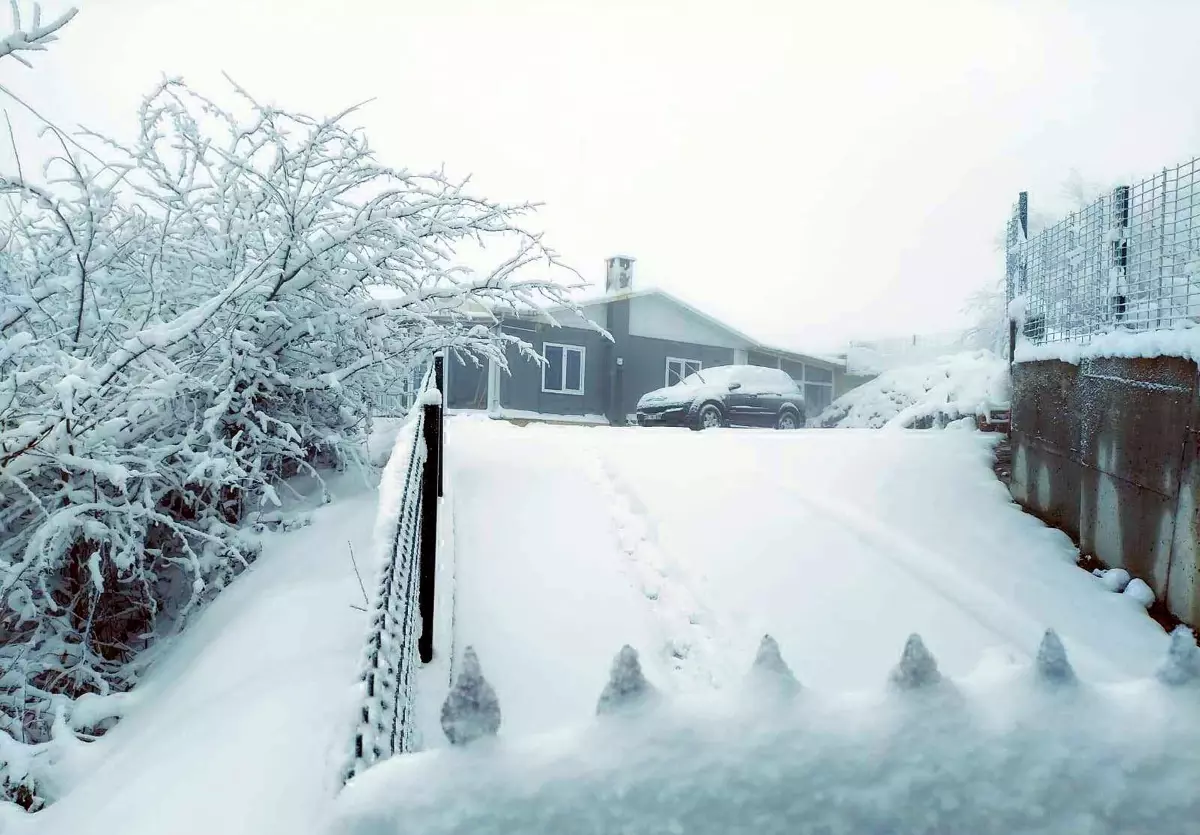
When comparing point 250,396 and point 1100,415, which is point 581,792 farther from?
point 1100,415

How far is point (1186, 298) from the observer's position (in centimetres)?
520

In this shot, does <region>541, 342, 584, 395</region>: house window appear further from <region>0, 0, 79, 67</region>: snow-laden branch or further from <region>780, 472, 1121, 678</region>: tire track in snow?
<region>0, 0, 79, 67</region>: snow-laden branch

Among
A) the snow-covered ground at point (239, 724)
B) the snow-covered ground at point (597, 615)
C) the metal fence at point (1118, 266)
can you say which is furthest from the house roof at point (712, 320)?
the snow-covered ground at point (239, 724)

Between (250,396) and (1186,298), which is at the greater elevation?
(1186,298)

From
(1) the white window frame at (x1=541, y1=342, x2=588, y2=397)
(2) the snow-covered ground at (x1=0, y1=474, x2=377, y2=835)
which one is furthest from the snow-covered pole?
(1) the white window frame at (x1=541, y1=342, x2=588, y2=397)

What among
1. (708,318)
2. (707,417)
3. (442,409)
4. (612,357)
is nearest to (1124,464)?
(442,409)

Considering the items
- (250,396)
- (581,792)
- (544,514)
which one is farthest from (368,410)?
(581,792)

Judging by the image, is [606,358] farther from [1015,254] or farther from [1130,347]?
[1130,347]

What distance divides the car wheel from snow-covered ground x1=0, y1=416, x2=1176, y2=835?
579cm

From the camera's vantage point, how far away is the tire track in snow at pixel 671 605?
13.1 ft

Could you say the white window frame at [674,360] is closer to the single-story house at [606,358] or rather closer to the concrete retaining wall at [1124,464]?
the single-story house at [606,358]

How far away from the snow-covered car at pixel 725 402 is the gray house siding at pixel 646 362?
6637mm

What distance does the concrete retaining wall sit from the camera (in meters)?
5.01

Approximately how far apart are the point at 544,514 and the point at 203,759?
12.4 ft
